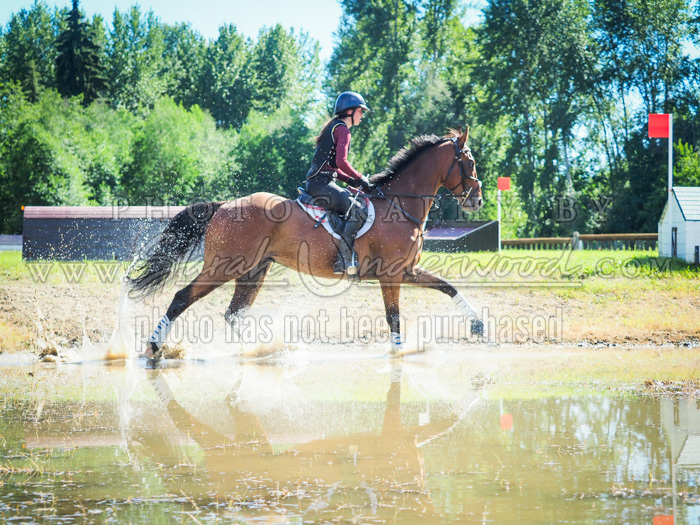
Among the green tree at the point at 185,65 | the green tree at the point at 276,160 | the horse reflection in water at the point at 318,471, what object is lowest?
the horse reflection in water at the point at 318,471

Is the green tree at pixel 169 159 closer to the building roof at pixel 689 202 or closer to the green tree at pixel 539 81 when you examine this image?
the green tree at pixel 539 81

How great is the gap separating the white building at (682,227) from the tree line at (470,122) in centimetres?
1118

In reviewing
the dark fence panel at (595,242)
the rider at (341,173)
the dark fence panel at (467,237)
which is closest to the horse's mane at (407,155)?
the rider at (341,173)

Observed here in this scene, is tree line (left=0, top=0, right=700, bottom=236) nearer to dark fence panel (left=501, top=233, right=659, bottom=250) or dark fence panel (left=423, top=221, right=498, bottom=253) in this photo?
dark fence panel (left=501, top=233, right=659, bottom=250)

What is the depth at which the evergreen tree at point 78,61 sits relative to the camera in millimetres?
57031

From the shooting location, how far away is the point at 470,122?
42500 millimetres

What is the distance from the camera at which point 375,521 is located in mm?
3908

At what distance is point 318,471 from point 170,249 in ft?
17.8

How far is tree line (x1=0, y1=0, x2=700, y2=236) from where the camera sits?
3844 centimetres

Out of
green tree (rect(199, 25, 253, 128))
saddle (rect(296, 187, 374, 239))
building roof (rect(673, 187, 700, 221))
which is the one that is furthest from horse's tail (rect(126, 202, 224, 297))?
green tree (rect(199, 25, 253, 128))

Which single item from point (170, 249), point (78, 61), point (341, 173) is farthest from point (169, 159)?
point (341, 173)

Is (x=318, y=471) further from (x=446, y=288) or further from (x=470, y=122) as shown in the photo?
(x=470, y=122)

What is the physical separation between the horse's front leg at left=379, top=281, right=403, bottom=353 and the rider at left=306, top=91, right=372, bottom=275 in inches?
21.5

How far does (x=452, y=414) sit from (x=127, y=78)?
61.8m
